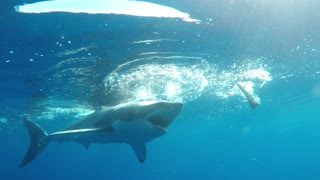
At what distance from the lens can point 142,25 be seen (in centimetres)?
1129

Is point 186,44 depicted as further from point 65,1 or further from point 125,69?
point 65,1

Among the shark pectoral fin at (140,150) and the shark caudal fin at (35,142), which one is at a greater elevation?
the shark pectoral fin at (140,150)

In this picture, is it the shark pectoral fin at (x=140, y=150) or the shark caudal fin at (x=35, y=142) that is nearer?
the shark pectoral fin at (x=140, y=150)

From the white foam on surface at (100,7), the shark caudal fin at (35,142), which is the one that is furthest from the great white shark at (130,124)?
the white foam on surface at (100,7)

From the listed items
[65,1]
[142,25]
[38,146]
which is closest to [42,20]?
[65,1]

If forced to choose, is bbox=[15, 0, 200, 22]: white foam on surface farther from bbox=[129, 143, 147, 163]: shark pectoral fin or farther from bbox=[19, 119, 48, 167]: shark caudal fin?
bbox=[19, 119, 48, 167]: shark caudal fin

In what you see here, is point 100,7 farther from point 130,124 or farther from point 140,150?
point 140,150

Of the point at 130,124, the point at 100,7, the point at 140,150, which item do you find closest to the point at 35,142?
the point at 140,150

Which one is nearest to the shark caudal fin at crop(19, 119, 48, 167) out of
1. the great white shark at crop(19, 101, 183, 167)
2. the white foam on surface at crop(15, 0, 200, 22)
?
the great white shark at crop(19, 101, 183, 167)

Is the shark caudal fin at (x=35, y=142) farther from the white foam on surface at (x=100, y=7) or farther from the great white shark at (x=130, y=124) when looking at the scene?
the white foam on surface at (x=100, y=7)

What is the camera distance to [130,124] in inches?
351

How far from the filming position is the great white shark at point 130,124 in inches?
320

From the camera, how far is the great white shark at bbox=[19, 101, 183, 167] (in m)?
8.14

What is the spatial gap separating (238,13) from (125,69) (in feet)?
22.9
